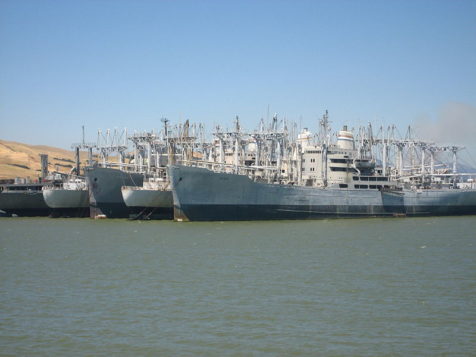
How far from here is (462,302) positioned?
22.6 metres

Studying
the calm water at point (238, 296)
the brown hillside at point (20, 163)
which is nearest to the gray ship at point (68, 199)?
the calm water at point (238, 296)

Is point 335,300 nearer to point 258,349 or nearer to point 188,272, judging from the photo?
point 258,349

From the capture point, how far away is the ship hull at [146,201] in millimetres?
59281

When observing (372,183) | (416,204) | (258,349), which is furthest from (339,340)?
(416,204)

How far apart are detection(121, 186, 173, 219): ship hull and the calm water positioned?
1703 centimetres

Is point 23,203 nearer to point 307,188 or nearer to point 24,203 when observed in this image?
point 24,203

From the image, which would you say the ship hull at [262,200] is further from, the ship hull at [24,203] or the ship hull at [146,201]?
the ship hull at [24,203]

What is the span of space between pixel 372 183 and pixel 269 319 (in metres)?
46.9

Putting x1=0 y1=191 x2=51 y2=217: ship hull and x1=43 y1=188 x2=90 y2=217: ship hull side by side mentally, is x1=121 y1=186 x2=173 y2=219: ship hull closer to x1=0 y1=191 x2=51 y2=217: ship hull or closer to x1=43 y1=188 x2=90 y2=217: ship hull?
x1=43 y1=188 x2=90 y2=217: ship hull

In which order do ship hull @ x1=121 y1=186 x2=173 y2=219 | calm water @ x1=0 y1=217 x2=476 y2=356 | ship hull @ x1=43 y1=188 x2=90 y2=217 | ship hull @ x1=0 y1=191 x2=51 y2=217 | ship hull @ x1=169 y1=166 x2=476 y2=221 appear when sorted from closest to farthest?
calm water @ x1=0 y1=217 x2=476 y2=356
ship hull @ x1=169 y1=166 x2=476 y2=221
ship hull @ x1=121 y1=186 x2=173 y2=219
ship hull @ x1=43 y1=188 x2=90 y2=217
ship hull @ x1=0 y1=191 x2=51 y2=217

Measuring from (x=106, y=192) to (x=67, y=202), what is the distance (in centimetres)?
569

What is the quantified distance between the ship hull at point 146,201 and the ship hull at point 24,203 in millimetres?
15067

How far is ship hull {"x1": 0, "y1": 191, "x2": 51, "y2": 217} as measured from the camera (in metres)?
69.7

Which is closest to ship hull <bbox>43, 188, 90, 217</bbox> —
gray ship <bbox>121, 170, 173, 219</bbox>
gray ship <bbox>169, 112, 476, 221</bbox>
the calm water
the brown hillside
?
gray ship <bbox>121, 170, 173, 219</bbox>
